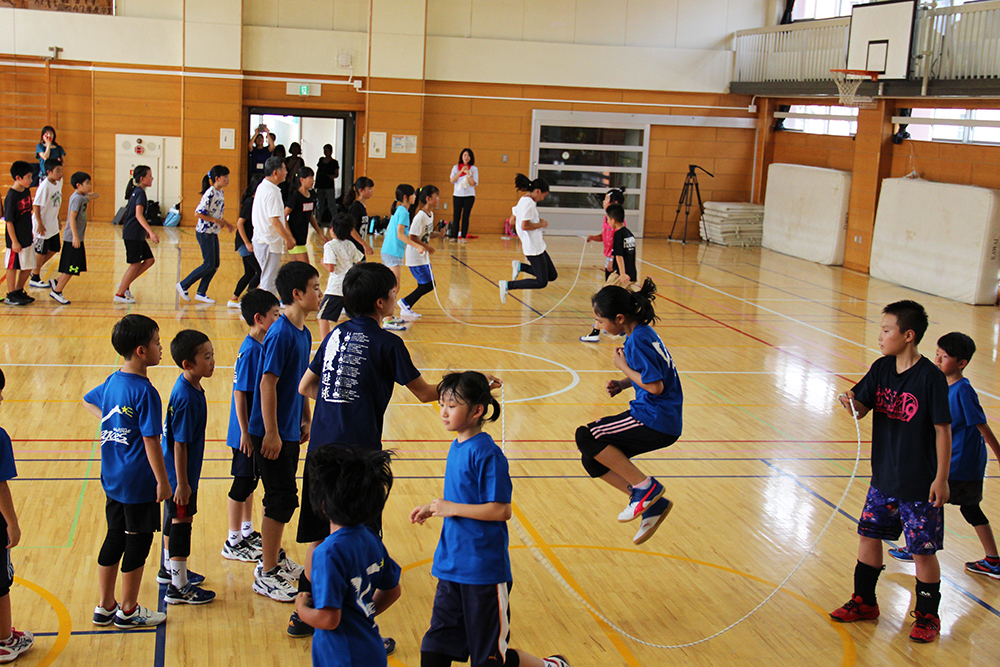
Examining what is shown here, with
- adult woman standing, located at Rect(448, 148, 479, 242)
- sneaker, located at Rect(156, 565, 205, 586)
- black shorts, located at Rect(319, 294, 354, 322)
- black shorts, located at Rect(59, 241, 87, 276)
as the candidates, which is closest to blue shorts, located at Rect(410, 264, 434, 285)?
black shorts, located at Rect(319, 294, 354, 322)

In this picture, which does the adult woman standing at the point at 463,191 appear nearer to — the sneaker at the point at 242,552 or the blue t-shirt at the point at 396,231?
the blue t-shirt at the point at 396,231

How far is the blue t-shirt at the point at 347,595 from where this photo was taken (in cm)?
276

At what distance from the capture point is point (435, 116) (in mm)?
19500

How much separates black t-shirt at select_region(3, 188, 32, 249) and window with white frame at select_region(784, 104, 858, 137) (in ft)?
44.8

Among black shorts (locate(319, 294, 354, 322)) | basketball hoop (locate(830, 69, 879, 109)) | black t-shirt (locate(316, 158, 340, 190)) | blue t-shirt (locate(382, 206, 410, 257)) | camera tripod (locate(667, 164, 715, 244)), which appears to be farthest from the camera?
camera tripod (locate(667, 164, 715, 244))

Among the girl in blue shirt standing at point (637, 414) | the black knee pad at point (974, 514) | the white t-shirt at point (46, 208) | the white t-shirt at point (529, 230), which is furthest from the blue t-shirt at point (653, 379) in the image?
the white t-shirt at point (46, 208)

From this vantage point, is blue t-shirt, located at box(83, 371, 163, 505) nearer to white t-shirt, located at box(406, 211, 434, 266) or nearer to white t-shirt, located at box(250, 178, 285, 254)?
white t-shirt, located at box(250, 178, 285, 254)

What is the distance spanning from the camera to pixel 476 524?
10.6 ft

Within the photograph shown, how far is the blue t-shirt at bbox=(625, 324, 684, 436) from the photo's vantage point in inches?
177

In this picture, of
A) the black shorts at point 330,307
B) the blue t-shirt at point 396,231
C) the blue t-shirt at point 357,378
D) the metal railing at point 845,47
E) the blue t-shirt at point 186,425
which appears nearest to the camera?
Answer: the blue t-shirt at point 357,378

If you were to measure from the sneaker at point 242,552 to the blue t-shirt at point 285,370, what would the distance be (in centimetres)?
A: 74

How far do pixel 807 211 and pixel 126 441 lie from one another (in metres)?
16.2

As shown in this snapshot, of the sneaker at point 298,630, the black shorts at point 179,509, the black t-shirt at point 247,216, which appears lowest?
the sneaker at point 298,630

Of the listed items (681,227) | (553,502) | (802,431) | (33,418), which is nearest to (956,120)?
(681,227)
